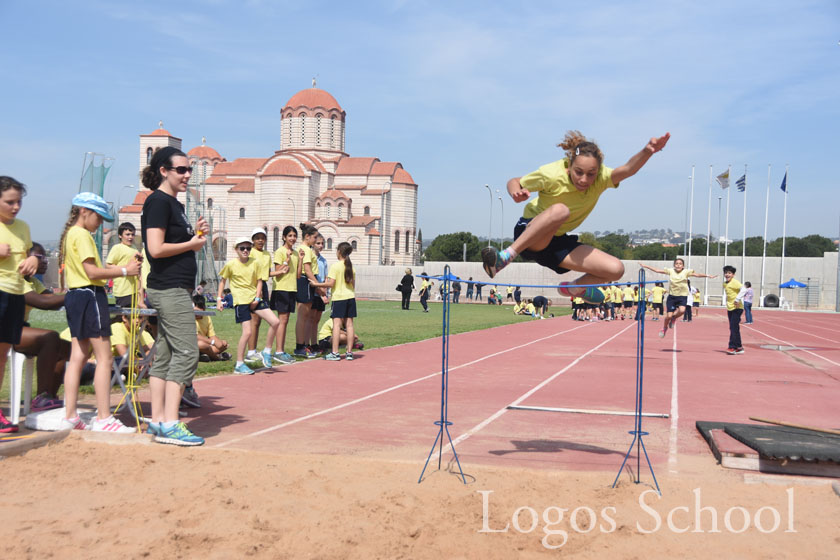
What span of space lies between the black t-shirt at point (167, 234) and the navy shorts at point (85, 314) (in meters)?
0.47

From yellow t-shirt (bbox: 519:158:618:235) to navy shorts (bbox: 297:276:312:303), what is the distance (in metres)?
6.29

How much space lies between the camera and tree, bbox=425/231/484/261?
124 metres

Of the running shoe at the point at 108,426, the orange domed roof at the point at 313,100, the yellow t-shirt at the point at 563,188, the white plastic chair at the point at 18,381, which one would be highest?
the orange domed roof at the point at 313,100

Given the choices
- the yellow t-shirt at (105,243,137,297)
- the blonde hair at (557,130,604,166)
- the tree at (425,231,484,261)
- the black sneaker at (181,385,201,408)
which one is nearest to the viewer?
the blonde hair at (557,130,604,166)

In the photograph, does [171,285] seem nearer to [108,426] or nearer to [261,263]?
[108,426]

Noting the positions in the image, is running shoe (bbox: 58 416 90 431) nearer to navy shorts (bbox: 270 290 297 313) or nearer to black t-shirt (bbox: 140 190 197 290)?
black t-shirt (bbox: 140 190 197 290)

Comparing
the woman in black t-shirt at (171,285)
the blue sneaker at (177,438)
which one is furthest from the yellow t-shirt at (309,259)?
the blue sneaker at (177,438)

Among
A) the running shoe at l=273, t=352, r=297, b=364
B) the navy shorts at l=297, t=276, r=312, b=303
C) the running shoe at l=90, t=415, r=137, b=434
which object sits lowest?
the running shoe at l=273, t=352, r=297, b=364

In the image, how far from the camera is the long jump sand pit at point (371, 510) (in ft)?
12.3

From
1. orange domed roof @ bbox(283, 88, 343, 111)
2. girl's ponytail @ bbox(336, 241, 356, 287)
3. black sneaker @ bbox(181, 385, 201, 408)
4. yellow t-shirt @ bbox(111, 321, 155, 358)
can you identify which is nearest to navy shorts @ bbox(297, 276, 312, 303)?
girl's ponytail @ bbox(336, 241, 356, 287)

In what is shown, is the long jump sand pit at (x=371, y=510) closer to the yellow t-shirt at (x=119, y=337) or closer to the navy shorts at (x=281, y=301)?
the yellow t-shirt at (x=119, y=337)

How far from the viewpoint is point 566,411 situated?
7059 mm

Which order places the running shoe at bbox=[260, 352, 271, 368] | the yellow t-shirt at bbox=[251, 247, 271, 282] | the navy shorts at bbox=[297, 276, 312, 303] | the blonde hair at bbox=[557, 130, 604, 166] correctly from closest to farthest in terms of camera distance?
the blonde hair at bbox=[557, 130, 604, 166] < the yellow t-shirt at bbox=[251, 247, 271, 282] < the running shoe at bbox=[260, 352, 271, 368] < the navy shorts at bbox=[297, 276, 312, 303]

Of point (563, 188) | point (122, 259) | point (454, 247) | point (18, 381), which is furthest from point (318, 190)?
point (563, 188)
